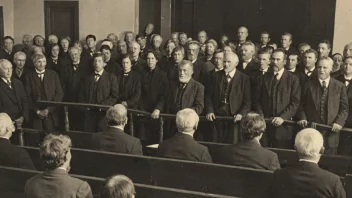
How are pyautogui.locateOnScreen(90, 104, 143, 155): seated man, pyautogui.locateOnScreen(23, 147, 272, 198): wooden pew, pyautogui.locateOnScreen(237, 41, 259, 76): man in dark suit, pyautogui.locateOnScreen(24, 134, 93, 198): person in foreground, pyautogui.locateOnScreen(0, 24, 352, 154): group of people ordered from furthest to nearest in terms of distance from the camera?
pyautogui.locateOnScreen(237, 41, 259, 76): man in dark suit
pyautogui.locateOnScreen(0, 24, 352, 154): group of people
pyautogui.locateOnScreen(90, 104, 143, 155): seated man
pyautogui.locateOnScreen(23, 147, 272, 198): wooden pew
pyautogui.locateOnScreen(24, 134, 93, 198): person in foreground

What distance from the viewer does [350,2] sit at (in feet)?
35.8

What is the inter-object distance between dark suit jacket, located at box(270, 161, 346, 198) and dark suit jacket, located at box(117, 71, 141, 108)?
159 inches

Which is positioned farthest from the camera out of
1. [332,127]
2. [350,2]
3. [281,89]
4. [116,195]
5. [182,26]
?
[182,26]

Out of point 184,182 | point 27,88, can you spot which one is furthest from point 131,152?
point 27,88

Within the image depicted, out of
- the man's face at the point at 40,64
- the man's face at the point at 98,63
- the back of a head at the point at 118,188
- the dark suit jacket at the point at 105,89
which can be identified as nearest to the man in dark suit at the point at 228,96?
the dark suit jacket at the point at 105,89

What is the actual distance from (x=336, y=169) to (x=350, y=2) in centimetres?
644

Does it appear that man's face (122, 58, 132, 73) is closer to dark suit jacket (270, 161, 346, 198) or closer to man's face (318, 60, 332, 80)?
man's face (318, 60, 332, 80)

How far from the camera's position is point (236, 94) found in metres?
7.00

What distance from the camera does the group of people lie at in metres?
6.62

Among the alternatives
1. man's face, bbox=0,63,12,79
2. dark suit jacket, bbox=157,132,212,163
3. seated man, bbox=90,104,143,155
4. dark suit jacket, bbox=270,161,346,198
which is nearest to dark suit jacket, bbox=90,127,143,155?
seated man, bbox=90,104,143,155

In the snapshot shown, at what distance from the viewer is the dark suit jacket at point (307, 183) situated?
3.82 meters

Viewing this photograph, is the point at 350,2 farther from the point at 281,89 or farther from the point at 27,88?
the point at 27,88

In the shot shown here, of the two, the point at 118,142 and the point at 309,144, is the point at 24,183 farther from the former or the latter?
the point at 309,144

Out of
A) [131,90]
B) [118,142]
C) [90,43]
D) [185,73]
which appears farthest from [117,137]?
[90,43]
